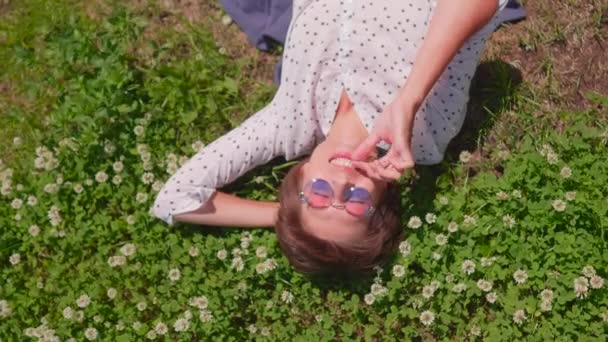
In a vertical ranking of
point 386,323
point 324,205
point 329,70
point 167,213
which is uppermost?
point 329,70

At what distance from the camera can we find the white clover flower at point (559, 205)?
12.7 feet

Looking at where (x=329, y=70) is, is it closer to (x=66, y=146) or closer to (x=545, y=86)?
(x=545, y=86)

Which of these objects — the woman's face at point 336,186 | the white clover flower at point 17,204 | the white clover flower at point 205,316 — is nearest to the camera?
the woman's face at point 336,186

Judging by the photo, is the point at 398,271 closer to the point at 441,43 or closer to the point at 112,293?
the point at 441,43

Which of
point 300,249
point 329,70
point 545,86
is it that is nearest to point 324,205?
point 300,249

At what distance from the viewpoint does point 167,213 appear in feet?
14.0

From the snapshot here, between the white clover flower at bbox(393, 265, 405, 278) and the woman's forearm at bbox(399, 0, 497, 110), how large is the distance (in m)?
0.90

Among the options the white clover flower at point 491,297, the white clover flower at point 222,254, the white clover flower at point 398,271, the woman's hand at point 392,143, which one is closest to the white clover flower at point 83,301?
the white clover flower at point 222,254

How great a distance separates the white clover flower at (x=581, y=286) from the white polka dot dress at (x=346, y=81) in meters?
0.91

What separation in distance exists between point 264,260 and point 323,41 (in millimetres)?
1188

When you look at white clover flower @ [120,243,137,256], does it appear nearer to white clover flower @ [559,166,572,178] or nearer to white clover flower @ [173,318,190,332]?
white clover flower @ [173,318,190,332]

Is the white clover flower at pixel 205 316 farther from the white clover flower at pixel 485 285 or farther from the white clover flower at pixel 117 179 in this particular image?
the white clover flower at pixel 485 285

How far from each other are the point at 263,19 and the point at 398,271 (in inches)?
66.4

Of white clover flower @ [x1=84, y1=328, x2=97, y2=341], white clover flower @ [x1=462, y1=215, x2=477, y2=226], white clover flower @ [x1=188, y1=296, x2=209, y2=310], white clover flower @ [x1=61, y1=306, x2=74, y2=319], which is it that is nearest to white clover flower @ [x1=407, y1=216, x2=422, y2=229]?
white clover flower @ [x1=462, y1=215, x2=477, y2=226]
